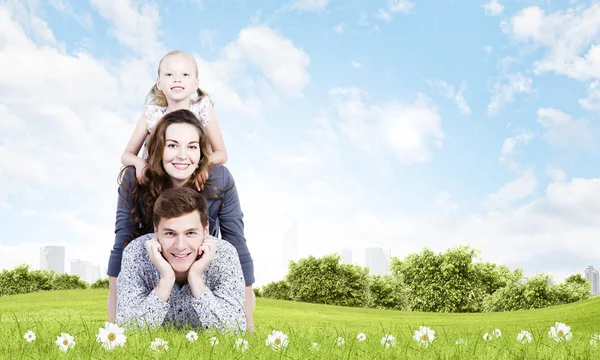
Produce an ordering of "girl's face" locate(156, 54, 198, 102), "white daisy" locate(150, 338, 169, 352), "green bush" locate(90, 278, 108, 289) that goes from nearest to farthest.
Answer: "white daisy" locate(150, 338, 169, 352)
"girl's face" locate(156, 54, 198, 102)
"green bush" locate(90, 278, 108, 289)

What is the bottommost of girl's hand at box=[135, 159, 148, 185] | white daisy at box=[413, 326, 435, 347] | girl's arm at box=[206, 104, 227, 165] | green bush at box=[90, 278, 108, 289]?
white daisy at box=[413, 326, 435, 347]

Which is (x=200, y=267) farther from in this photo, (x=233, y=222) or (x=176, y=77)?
(x=176, y=77)

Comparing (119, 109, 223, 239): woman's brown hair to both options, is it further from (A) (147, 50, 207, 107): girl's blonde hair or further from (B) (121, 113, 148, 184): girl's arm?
(A) (147, 50, 207, 107): girl's blonde hair

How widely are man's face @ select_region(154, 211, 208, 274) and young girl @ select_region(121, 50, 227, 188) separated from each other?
2.88ft

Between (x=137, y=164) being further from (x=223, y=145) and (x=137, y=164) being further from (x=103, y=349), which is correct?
(x=103, y=349)

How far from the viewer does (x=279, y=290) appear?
2511cm

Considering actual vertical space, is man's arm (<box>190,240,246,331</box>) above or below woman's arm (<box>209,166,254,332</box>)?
below

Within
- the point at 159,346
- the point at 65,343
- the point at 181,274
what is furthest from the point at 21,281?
the point at 159,346

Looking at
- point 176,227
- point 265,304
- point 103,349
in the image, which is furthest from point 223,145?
point 265,304

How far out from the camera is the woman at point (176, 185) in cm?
520

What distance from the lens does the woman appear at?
520cm

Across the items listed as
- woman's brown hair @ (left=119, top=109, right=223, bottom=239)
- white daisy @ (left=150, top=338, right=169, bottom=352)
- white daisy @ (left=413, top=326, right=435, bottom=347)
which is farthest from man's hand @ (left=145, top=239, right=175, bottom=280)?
white daisy @ (left=413, top=326, right=435, bottom=347)

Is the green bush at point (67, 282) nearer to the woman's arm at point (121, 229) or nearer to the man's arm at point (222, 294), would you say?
the woman's arm at point (121, 229)

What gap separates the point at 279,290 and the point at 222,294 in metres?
20.4
